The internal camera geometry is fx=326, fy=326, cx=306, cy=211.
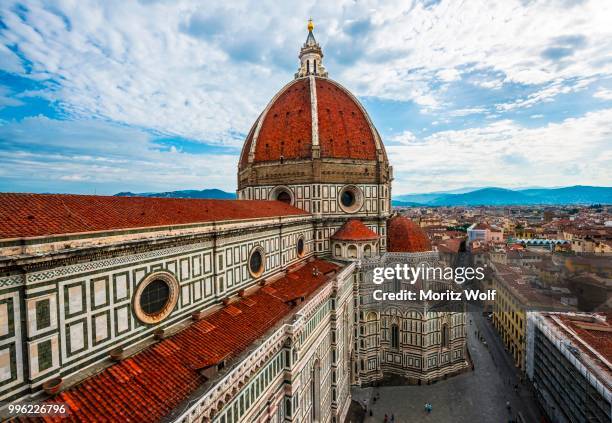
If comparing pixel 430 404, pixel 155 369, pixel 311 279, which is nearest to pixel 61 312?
pixel 155 369

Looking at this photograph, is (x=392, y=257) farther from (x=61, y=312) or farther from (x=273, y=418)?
(x=61, y=312)

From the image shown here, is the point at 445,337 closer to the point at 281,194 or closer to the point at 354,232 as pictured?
the point at 354,232

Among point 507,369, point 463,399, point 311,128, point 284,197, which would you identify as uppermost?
point 311,128

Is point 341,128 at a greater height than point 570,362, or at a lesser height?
greater

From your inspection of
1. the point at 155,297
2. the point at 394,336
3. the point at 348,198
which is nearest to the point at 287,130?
the point at 348,198

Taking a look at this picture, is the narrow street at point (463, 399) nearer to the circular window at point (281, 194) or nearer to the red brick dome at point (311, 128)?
the circular window at point (281, 194)

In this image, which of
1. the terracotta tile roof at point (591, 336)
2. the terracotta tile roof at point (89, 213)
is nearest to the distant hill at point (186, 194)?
the terracotta tile roof at point (89, 213)
